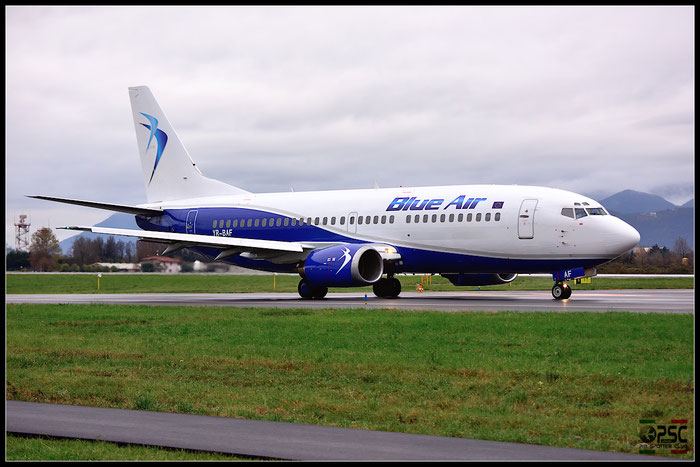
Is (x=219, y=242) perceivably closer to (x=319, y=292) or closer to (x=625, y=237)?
(x=319, y=292)

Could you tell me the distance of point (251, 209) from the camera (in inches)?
1631

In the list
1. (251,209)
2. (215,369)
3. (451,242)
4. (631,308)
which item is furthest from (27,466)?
(251,209)

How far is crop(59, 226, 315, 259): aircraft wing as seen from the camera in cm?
3662

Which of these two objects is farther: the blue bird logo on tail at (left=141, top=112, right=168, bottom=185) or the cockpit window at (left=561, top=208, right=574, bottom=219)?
the blue bird logo on tail at (left=141, top=112, right=168, bottom=185)

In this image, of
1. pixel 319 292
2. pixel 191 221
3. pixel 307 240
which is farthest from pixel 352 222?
pixel 191 221

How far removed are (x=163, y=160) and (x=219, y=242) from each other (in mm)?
10717

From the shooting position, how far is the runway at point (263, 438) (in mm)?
8812

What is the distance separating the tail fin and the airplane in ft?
0.19

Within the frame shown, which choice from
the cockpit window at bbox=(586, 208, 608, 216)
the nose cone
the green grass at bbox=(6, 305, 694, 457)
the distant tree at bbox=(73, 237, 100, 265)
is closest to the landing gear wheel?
the cockpit window at bbox=(586, 208, 608, 216)

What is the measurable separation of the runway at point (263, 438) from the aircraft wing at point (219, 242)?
25.1m

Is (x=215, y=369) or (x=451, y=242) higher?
(x=451, y=242)

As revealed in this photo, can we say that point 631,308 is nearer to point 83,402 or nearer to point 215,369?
point 215,369

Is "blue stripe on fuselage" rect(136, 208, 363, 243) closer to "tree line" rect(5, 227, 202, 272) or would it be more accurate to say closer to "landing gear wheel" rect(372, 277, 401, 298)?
"landing gear wheel" rect(372, 277, 401, 298)

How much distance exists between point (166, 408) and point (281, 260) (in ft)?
87.5
